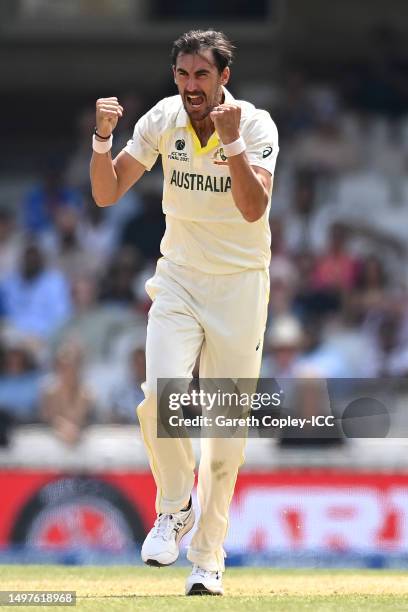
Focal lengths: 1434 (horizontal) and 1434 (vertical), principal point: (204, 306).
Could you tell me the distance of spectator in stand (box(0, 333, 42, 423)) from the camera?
1107 centimetres

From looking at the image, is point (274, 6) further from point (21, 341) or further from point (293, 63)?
point (21, 341)

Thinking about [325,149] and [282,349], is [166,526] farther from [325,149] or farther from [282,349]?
[325,149]

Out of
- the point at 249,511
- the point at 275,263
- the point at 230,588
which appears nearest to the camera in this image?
the point at 230,588

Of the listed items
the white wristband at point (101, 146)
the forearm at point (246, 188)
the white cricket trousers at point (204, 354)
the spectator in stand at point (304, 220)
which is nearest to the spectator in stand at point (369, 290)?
the spectator in stand at point (304, 220)

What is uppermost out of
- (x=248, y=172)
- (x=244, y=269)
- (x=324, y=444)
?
(x=248, y=172)

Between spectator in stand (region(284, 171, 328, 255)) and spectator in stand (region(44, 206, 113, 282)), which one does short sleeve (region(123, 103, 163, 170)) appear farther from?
spectator in stand (region(44, 206, 113, 282))

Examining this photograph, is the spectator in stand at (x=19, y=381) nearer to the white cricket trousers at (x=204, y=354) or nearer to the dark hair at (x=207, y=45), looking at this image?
the white cricket trousers at (x=204, y=354)

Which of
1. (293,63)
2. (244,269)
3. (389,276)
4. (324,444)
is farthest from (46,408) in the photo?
(293,63)

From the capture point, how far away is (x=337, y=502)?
8.70 m

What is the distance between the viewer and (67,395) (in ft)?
33.9

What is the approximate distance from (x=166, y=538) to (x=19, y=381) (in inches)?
229

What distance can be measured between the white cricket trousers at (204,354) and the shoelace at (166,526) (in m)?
0.03

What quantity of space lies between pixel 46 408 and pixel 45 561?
223 centimetres

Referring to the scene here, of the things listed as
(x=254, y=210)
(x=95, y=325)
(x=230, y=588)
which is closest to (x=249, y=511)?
(x=230, y=588)
